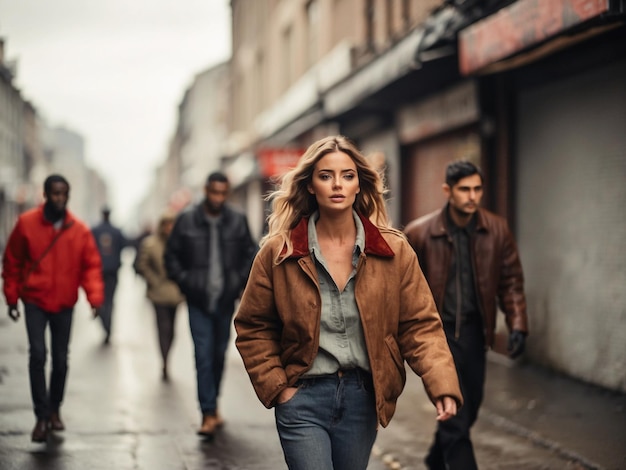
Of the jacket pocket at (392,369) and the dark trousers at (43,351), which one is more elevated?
the jacket pocket at (392,369)

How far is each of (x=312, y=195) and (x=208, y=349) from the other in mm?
3808

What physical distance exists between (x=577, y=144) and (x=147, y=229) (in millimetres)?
17473

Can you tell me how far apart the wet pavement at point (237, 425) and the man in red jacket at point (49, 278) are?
1.42 feet

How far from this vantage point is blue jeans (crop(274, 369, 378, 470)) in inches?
140

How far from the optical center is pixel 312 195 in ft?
12.8

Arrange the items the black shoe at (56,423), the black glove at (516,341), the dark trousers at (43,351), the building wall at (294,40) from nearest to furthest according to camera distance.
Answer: the black glove at (516,341) < the dark trousers at (43,351) < the black shoe at (56,423) < the building wall at (294,40)

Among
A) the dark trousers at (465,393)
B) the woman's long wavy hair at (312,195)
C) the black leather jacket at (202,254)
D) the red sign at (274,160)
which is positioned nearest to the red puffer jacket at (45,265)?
the black leather jacket at (202,254)

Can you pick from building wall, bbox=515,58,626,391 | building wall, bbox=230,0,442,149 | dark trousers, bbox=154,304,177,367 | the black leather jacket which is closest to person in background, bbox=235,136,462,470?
the black leather jacket

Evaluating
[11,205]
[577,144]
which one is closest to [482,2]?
[577,144]

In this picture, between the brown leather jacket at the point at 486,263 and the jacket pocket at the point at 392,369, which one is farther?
the brown leather jacket at the point at 486,263

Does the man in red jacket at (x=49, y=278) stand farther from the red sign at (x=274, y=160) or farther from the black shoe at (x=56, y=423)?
the red sign at (x=274, y=160)

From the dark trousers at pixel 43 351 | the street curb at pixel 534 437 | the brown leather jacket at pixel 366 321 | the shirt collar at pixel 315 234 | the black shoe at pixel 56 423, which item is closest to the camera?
the brown leather jacket at pixel 366 321

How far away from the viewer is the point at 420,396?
9.26m

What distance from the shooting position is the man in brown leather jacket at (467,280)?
5480mm
